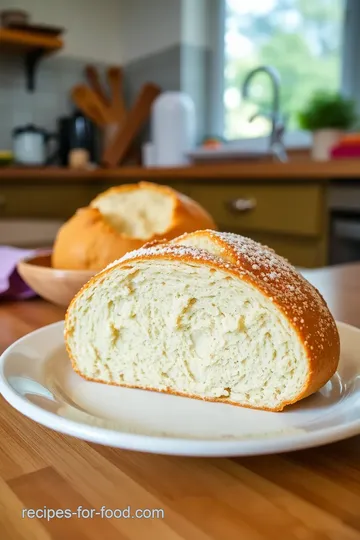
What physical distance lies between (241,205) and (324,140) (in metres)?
0.48

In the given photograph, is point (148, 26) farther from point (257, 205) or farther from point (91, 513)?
point (91, 513)

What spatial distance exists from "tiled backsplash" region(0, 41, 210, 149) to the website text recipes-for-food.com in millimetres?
2953

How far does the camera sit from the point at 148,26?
3.21 m

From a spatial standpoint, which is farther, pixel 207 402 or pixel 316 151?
pixel 316 151

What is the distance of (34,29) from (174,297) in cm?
277

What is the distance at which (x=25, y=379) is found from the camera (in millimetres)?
462

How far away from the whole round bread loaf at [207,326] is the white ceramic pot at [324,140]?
74.4 inches

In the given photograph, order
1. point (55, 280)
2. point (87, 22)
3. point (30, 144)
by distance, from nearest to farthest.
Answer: point (55, 280) < point (30, 144) < point (87, 22)

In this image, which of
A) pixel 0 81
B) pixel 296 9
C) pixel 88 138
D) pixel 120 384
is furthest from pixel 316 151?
pixel 120 384

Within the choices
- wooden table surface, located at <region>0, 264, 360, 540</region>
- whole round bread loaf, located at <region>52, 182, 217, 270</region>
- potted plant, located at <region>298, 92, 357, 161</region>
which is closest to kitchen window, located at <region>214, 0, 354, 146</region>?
potted plant, located at <region>298, 92, 357, 161</region>

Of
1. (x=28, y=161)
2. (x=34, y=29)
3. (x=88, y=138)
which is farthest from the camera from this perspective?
(x=88, y=138)

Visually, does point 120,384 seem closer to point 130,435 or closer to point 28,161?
point 130,435

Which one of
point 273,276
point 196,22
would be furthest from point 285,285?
point 196,22

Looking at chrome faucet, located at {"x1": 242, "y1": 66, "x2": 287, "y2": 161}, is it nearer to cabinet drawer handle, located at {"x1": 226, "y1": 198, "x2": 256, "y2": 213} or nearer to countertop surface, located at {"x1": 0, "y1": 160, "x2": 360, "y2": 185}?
countertop surface, located at {"x1": 0, "y1": 160, "x2": 360, "y2": 185}
